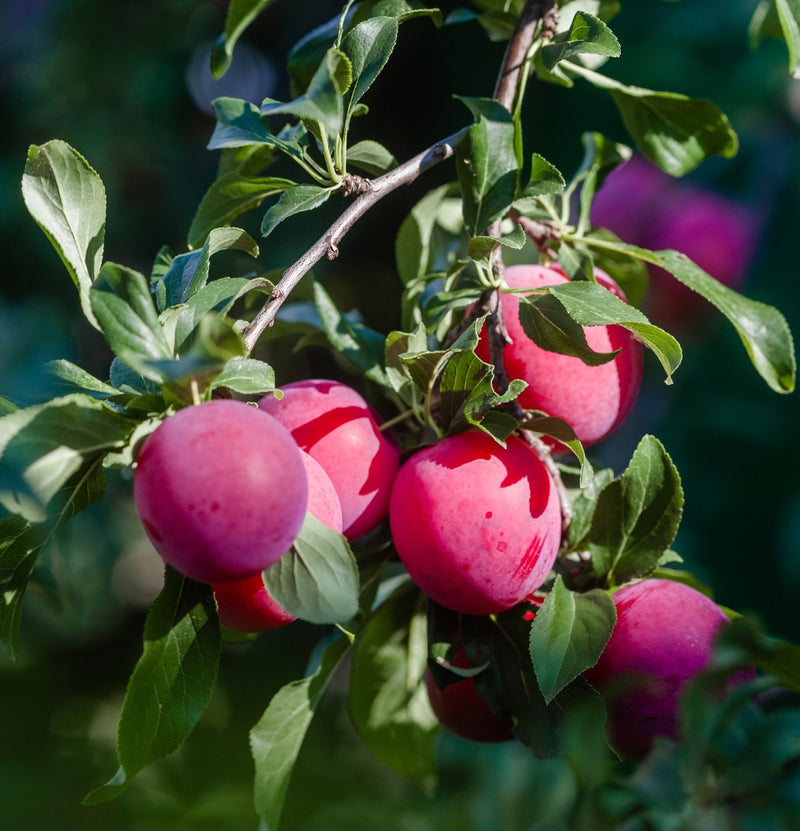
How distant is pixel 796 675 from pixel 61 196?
0.48m

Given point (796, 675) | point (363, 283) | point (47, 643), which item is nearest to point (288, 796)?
point (363, 283)

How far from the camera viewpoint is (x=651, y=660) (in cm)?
52

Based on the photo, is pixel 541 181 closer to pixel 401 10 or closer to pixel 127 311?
pixel 401 10

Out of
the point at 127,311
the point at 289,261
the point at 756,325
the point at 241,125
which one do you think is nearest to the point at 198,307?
the point at 127,311

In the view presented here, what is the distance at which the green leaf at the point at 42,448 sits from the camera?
1.28 ft

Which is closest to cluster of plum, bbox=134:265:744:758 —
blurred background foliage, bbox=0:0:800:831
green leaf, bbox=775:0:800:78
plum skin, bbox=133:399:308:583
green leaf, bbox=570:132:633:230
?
plum skin, bbox=133:399:308:583

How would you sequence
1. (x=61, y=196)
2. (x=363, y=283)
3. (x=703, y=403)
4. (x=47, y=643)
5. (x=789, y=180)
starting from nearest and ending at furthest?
(x=61, y=196), (x=789, y=180), (x=703, y=403), (x=363, y=283), (x=47, y=643)

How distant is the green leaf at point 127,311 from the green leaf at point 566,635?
0.83ft

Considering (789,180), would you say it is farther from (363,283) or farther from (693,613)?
(693,613)

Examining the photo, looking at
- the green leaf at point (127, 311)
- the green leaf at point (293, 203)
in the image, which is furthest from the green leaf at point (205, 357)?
the green leaf at point (293, 203)

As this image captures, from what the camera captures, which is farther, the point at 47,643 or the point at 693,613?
the point at 47,643

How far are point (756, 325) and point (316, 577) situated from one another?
35 cm

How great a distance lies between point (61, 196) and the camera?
18.9 inches

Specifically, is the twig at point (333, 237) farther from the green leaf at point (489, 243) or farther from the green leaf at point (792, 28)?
the green leaf at point (792, 28)
